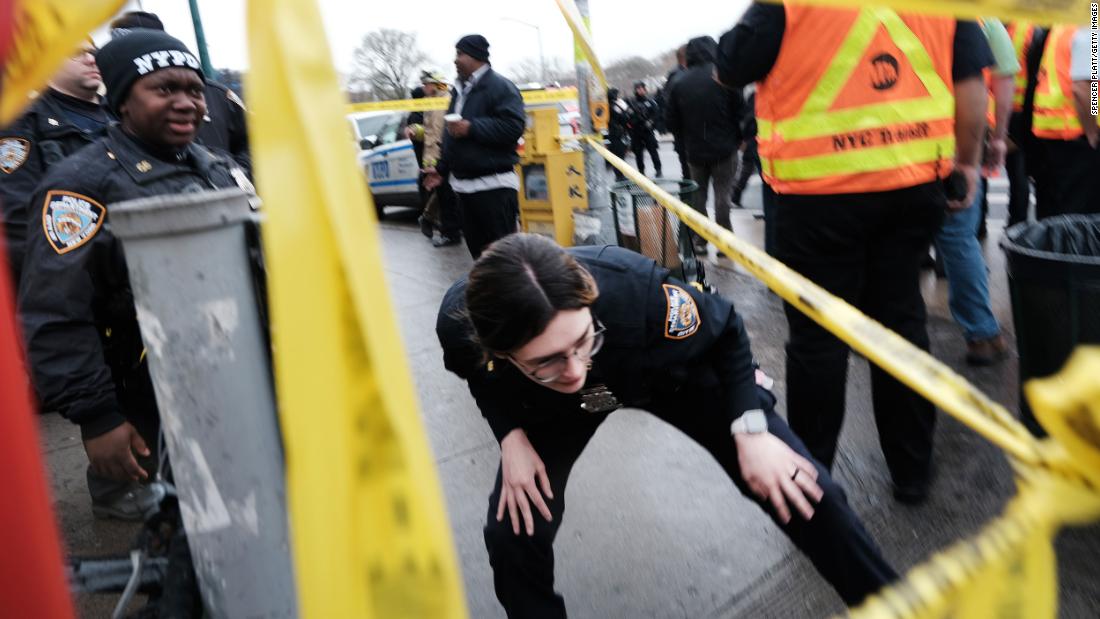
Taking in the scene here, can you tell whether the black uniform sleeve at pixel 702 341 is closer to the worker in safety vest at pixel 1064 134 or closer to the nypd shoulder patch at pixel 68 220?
the nypd shoulder patch at pixel 68 220

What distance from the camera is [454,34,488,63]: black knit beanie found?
501cm

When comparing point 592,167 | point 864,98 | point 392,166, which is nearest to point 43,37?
point 864,98

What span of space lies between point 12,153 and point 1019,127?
5.31 m

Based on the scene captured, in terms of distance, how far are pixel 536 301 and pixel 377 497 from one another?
1205mm

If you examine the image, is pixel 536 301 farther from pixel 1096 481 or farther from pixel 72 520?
pixel 72 520

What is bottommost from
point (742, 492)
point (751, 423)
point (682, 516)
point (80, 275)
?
point (682, 516)

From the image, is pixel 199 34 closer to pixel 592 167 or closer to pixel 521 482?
pixel 592 167

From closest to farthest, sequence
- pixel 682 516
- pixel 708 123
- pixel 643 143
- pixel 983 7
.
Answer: pixel 983 7, pixel 682 516, pixel 708 123, pixel 643 143

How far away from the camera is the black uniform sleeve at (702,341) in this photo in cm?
203

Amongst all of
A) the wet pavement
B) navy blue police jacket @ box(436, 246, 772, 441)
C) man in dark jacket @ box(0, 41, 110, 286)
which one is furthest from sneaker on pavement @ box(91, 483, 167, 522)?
navy blue police jacket @ box(436, 246, 772, 441)

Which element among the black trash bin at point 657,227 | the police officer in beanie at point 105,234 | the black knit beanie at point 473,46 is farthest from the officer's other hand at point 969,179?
the black knit beanie at point 473,46

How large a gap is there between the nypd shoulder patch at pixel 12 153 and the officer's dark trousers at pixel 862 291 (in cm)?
291

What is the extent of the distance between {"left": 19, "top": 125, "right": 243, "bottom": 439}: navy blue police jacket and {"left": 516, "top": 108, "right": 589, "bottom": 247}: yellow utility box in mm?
4472

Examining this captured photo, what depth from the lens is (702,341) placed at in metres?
2.06
